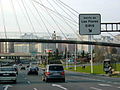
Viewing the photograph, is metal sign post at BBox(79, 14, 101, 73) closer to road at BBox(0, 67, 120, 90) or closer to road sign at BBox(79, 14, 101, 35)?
road sign at BBox(79, 14, 101, 35)

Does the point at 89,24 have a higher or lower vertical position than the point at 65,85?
higher

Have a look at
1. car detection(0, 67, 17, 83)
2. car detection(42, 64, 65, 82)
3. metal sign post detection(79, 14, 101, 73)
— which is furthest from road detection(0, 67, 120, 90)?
metal sign post detection(79, 14, 101, 73)

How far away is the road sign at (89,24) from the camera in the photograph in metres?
34.0

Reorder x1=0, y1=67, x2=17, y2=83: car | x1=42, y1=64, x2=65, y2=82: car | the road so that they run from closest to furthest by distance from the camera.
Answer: the road < x1=0, y1=67, x2=17, y2=83: car < x1=42, y1=64, x2=65, y2=82: car

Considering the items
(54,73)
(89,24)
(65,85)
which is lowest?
(65,85)

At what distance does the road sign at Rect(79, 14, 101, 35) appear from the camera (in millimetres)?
34031

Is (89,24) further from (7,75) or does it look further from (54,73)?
(7,75)

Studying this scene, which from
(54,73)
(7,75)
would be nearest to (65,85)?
(54,73)

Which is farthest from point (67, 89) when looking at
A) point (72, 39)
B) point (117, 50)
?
point (117, 50)

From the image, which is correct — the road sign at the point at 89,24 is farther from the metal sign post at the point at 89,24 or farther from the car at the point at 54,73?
the car at the point at 54,73

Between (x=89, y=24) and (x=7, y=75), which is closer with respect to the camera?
(x=7, y=75)

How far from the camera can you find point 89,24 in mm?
34219

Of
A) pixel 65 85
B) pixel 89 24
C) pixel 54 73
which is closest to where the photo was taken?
pixel 65 85

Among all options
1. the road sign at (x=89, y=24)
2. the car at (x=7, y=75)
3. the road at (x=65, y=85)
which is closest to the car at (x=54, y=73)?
the road at (x=65, y=85)
